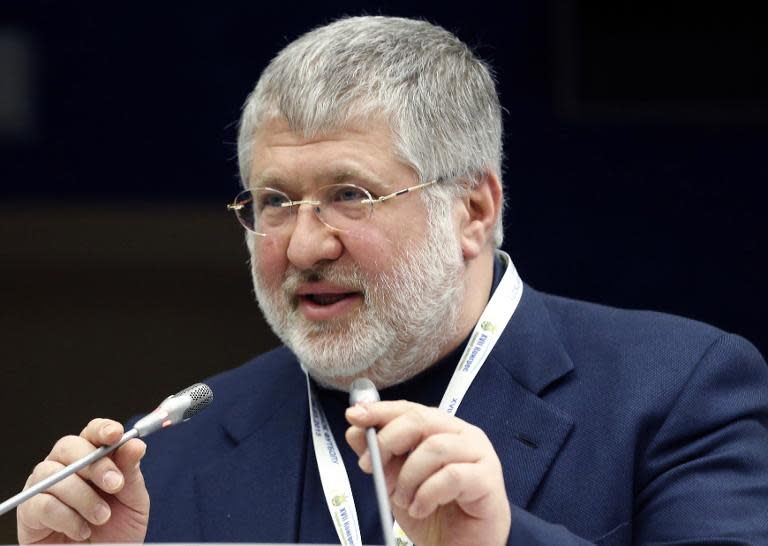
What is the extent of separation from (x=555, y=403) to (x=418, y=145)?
0.61m

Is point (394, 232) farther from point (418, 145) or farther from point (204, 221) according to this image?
point (204, 221)

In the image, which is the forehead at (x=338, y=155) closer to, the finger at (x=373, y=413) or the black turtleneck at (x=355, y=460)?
the black turtleneck at (x=355, y=460)

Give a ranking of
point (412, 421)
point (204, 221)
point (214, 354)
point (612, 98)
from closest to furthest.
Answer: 1. point (412, 421)
2. point (612, 98)
3. point (204, 221)
4. point (214, 354)

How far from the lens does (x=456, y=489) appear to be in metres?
2.22

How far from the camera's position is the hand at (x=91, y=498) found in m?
2.51

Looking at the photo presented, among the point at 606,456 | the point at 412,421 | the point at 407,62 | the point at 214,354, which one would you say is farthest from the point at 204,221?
the point at 412,421

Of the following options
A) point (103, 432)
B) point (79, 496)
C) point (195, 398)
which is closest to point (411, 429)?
point (195, 398)

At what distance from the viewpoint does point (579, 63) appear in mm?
4996

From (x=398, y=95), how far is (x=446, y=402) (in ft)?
2.15

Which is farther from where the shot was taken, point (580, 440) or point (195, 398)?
point (580, 440)

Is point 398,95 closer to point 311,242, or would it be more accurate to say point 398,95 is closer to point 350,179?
point 350,179

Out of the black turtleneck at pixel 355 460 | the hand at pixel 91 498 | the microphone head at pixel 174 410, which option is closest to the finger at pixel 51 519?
the hand at pixel 91 498

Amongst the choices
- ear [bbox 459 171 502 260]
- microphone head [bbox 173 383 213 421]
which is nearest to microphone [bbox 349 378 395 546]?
microphone head [bbox 173 383 213 421]

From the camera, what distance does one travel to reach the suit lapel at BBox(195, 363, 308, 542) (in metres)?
2.99
